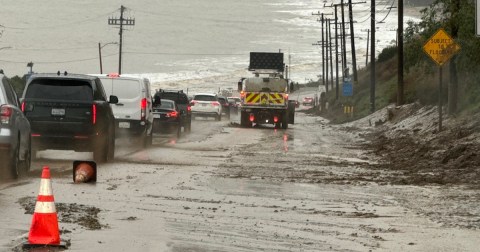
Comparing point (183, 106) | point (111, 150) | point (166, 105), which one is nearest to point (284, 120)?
point (183, 106)

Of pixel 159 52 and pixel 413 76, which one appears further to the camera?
pixel 159 52

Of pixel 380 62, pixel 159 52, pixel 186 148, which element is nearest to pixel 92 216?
pixel 186 148

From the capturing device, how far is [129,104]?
112 ft

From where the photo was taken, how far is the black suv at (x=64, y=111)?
25.6 metres

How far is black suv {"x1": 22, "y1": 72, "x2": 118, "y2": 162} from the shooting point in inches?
1006

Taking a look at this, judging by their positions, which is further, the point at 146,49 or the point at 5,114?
the point at 146,49

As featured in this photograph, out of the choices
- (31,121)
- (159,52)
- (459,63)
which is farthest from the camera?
(159,52)

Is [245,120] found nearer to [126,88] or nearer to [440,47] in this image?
[126,88]

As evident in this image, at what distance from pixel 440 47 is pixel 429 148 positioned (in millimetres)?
3452

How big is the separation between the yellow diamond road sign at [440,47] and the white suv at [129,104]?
7.59 metres

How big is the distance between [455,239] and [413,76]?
56329mm

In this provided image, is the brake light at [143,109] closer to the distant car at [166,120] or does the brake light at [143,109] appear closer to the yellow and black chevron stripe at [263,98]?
the distant car at [166,120]

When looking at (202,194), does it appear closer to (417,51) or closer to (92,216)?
(92,216)

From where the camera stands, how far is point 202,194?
1889 cm
